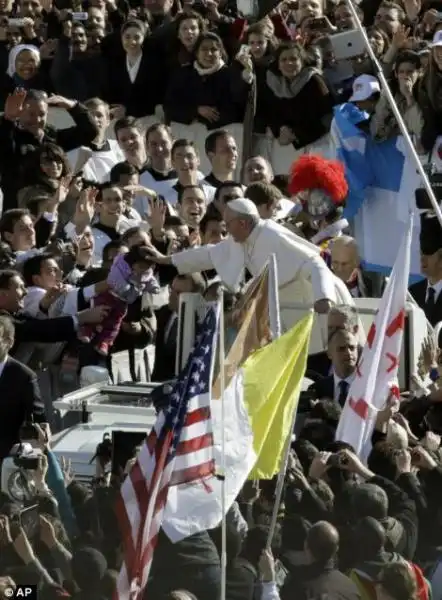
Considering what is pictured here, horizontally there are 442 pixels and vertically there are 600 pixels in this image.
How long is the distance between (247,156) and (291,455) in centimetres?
667

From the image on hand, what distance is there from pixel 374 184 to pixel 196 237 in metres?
1.79

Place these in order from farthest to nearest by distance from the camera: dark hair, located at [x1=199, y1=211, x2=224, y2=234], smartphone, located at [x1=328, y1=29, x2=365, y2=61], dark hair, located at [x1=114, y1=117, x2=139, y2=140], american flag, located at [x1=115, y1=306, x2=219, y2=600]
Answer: smartphone, located at [x1=328, y1=29, x2=365, y2=61]
dark hair, located at [x1=114, y1=117, x2=139, y2=140]
dark hair, located at [x1=199, y1=211, x2=224, y2=234]
american flag, located at [x1=115, y1=306, x2=219, y2=600]

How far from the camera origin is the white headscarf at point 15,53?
19156mm

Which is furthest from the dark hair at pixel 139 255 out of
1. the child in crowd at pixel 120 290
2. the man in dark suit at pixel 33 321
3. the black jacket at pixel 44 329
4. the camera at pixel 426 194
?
the camera at pixel 426 194

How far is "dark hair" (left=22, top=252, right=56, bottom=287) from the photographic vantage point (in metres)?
15.3

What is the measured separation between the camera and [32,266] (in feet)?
50.3

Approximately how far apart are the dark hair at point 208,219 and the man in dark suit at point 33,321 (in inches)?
47.3

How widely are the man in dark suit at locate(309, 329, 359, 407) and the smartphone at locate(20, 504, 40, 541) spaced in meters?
2.02

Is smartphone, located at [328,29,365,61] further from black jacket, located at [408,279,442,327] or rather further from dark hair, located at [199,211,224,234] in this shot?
black jacket, located at [408,279,442,327]

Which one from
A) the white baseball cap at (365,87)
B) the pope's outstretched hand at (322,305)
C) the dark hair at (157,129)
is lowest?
the pope's outstretched hand at (322,305)

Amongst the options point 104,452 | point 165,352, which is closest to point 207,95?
point 165,352

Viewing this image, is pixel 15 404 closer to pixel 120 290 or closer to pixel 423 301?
pixel 120 290

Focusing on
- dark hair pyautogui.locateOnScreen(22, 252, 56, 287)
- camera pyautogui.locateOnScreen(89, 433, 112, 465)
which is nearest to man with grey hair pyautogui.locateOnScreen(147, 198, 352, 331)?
dark hair pyautogui.locateOnScreen(22, 252, 56, 287)

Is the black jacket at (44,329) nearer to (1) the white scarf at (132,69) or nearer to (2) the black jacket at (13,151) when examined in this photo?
(2) the black jacket at (13,151)
